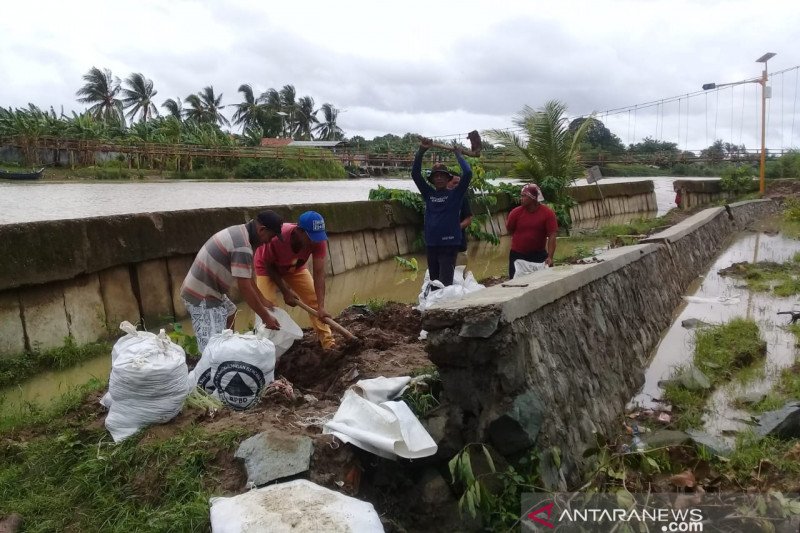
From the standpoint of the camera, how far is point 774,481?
11.7 ft

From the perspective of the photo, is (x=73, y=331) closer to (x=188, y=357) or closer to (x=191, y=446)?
(x=188, y=357)

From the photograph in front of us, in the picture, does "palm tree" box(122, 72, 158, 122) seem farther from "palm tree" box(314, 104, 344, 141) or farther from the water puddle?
the water puddle

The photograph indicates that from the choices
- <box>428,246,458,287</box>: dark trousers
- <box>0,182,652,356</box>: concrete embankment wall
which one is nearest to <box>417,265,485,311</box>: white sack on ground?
<box>428,246,458,287</box>: dark trousers

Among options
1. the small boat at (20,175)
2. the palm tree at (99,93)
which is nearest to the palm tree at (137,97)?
the palm tree at (99,93)

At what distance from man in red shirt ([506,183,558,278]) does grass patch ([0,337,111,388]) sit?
4.13 m

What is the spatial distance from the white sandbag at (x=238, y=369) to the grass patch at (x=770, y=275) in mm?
7687

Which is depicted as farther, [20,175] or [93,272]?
[20,175]

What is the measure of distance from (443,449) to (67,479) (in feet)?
5.84

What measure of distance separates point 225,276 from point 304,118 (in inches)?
2555

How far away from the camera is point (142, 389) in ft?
11.0

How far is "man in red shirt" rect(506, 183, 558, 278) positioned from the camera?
6.66 m

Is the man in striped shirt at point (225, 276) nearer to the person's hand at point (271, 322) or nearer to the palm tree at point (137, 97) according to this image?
the person's hand at point (271, 322)

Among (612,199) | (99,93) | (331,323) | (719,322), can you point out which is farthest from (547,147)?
(99,93)

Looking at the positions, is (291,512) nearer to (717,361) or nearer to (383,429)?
(383,429)
